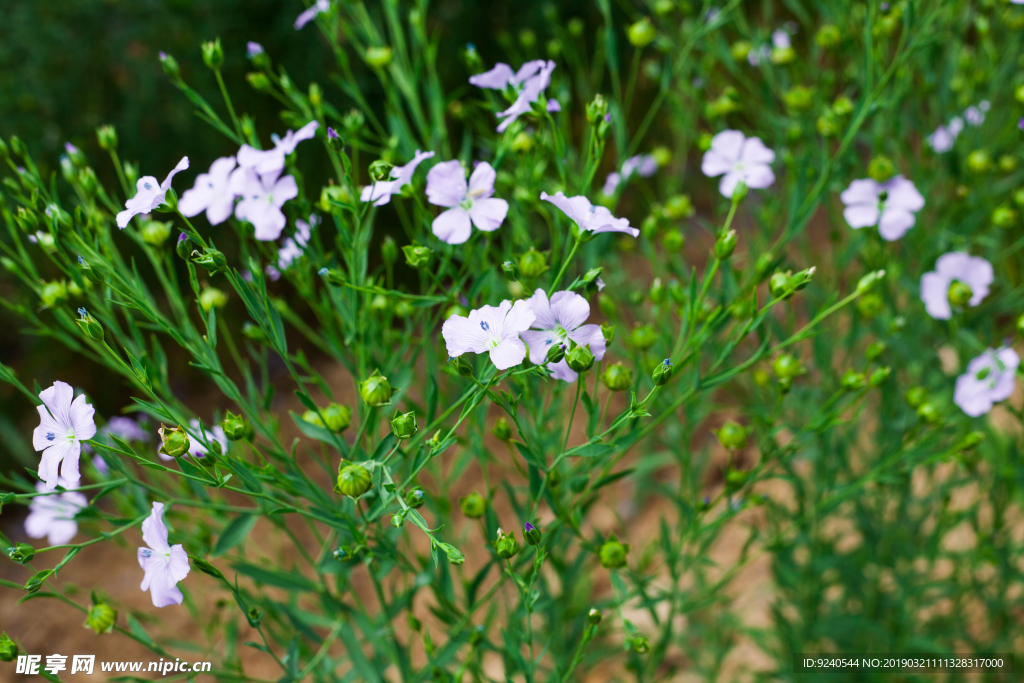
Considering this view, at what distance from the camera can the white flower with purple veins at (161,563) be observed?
0.72 meters

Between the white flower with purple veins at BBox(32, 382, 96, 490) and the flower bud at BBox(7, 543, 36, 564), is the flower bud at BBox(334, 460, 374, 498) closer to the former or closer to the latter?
the white flower with purple veins at BBox(32, 382, 96, 490)

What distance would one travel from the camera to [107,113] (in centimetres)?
232

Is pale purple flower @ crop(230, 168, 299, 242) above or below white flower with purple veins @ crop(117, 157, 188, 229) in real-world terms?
above

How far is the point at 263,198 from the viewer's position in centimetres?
86

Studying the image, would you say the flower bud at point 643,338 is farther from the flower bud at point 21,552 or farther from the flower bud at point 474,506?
the flower bud at point 21,552

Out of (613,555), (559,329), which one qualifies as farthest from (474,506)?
(559,329)

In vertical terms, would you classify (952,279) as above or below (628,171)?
below

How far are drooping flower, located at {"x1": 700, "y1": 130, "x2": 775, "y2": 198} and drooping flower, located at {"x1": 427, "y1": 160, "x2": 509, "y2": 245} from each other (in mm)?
431

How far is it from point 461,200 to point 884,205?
2.14 ft

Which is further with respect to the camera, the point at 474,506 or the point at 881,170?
the point at 881,170

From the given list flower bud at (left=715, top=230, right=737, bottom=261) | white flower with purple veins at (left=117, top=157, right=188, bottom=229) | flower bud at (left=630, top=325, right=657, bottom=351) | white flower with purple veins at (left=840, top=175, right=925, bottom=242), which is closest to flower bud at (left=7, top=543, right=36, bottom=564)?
white flower with purple veins at (left=117, top=157, right=188, bottom=229)

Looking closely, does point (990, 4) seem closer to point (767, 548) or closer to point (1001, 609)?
point (767, 548)

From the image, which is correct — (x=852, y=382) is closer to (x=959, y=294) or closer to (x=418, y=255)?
(x=959, y=294)

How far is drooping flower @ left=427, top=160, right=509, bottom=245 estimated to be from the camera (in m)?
0.80
